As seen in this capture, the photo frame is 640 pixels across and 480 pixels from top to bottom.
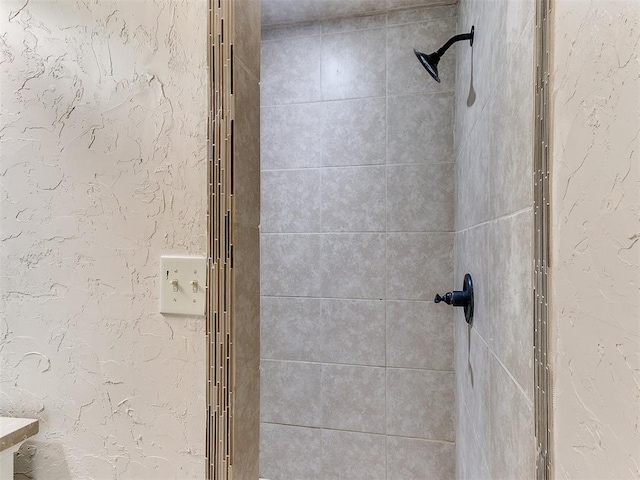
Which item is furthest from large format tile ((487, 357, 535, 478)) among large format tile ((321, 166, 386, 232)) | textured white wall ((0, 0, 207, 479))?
large format tile ((321, 166, 386, 232))

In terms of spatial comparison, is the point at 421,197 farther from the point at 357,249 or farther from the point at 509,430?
the point at 509,430

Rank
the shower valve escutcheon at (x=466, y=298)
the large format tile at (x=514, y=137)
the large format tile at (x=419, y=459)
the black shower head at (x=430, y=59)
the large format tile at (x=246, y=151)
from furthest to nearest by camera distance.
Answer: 1. the large format tile at (x=419, y=459)
2. the black shower head at (x=430, y=59)
3. the shower valve escutcheon at (x=466, y=298)
4. the large format tile at (x=246, y=151)
5. the large format tile at (x=514, y=137)

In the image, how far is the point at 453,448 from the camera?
1.73 meters

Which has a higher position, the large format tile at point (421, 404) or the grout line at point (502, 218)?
the grout line at point (502, 218)

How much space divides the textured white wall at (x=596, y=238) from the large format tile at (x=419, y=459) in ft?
4.78

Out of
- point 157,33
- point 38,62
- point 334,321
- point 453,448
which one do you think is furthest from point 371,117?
point 453,448

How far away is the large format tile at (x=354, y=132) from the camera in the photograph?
6.03ft

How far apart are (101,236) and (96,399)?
1.13 feet

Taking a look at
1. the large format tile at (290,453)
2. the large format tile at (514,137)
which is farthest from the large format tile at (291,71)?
the large format tile at (290,453)

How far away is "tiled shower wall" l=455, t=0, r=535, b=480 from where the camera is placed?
0.63m

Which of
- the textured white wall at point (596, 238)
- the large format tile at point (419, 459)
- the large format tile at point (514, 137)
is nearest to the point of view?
the textured white wall at point (596, 238)

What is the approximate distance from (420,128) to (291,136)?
2.05ft

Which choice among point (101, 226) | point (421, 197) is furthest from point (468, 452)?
point (101, 226)

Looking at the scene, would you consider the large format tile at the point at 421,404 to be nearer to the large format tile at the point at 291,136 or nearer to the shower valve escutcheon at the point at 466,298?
the shower valve escutcheon at the point at 466,298
